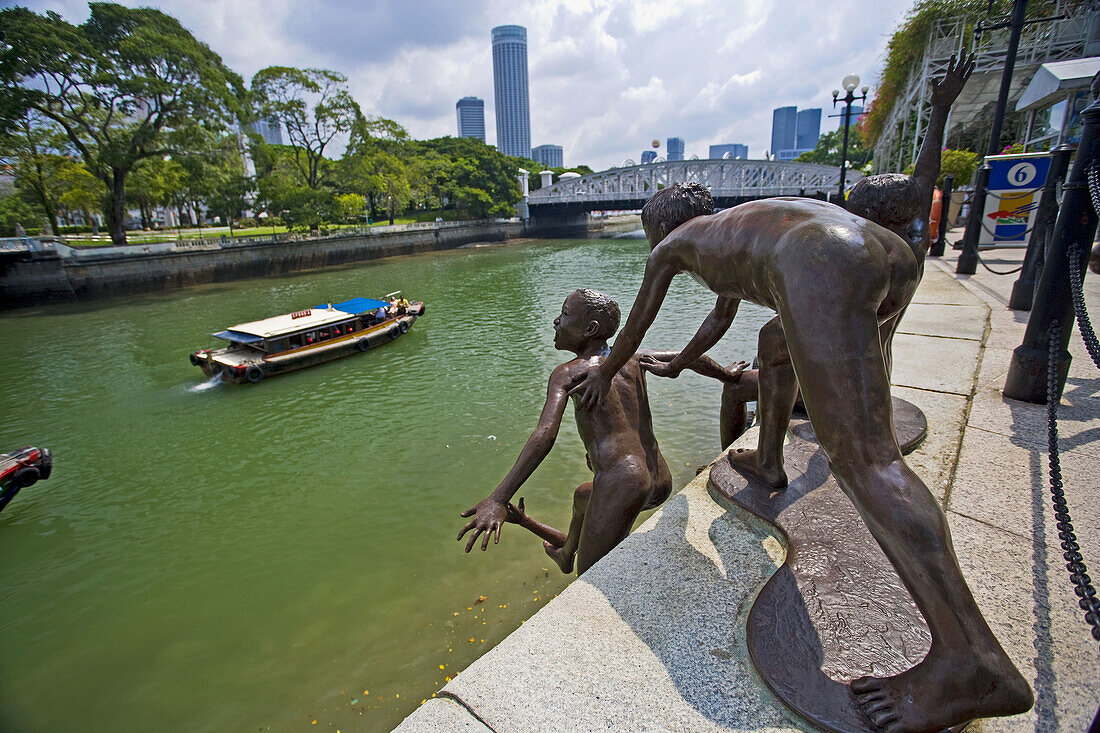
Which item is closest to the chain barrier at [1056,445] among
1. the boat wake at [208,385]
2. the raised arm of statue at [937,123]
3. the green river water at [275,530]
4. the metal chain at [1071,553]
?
the metal chain at [1071,553]

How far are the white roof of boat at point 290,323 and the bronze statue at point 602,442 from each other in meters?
13.5

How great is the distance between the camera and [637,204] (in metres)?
62.9

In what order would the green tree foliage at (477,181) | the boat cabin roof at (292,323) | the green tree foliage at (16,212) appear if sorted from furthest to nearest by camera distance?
the green tree foliage at (477,181) < the green tree foliage at (16,212) < the boat cabin roof at (292,323)

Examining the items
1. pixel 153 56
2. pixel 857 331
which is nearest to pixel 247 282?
pixel 153 56

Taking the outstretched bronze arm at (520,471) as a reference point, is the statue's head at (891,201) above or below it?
above

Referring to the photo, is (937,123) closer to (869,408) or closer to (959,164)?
(869,408)

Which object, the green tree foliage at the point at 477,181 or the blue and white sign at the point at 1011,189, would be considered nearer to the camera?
the blue and white sign at the point at 1011,189

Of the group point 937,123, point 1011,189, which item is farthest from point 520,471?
point 1011,189

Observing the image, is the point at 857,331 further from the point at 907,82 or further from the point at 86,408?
the point at 907,82

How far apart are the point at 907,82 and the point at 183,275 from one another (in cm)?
4488

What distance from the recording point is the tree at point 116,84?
26062 millimetres

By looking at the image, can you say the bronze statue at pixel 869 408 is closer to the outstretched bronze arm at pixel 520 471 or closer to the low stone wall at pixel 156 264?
the outstretched bronze arm at pixel 520 471

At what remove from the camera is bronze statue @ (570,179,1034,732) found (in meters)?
1.62

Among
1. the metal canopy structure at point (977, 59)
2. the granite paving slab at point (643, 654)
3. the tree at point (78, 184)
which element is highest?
the metal canopy structure at point (977, 59)
